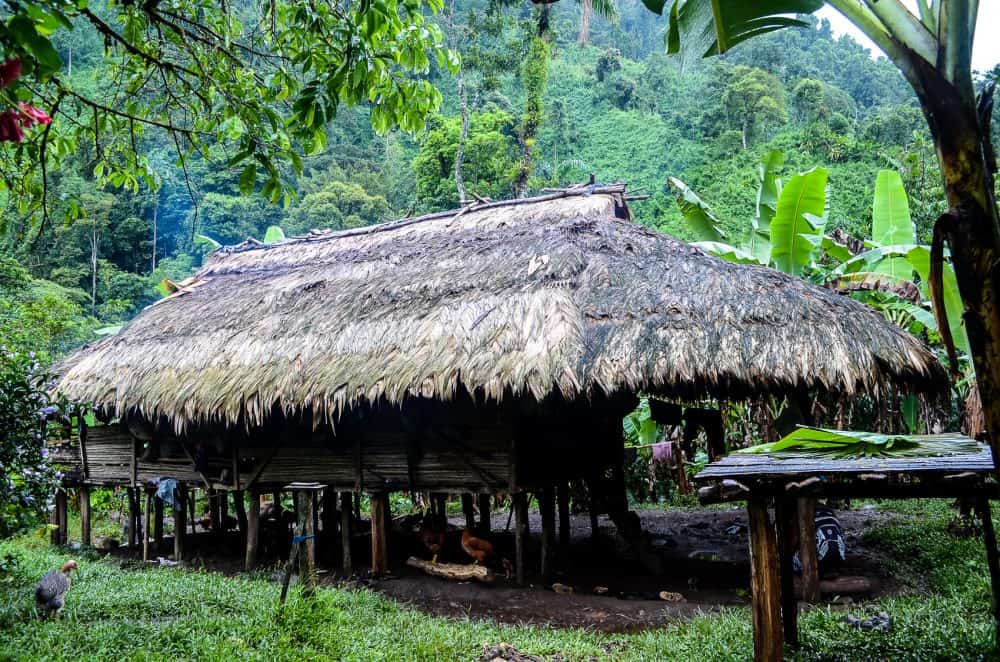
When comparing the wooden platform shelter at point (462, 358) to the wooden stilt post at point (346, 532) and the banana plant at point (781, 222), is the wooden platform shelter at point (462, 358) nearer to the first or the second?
the wooden stilt post at point (346, 532)

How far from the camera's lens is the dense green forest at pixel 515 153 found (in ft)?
67.7

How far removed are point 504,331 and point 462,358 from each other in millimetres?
481

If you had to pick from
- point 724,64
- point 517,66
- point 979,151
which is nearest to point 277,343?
point 979,151

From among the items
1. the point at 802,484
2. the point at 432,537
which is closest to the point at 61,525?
the point at 432,537

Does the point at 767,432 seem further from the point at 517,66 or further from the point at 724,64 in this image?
the point at 724,64

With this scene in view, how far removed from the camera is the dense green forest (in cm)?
2062

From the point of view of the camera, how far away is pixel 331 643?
15.2 feet

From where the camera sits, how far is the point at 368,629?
529 centimetres

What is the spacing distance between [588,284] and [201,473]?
222 inches

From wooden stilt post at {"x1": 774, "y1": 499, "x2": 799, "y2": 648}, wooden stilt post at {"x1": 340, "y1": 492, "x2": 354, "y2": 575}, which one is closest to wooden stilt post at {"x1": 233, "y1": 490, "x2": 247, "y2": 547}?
wooden stilt post at {"x1": 340, "y1": 492, "x2": 354, "y2": 575}

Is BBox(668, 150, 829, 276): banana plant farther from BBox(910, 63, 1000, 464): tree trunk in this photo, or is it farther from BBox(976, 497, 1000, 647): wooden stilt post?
BBox(910, 63, 1000, 464): tree trunk

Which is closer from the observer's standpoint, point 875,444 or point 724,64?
point 875,444

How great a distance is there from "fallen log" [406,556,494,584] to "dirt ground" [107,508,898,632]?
0.09 m

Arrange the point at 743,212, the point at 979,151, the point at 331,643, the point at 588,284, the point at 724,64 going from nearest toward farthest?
the point at 979,151 < the point at 331,643 < the point at 588,284 < the point at 743,212 < the point at 724,64
